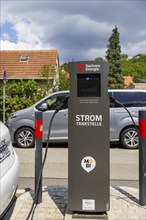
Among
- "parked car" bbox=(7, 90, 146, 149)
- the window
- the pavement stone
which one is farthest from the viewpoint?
the window

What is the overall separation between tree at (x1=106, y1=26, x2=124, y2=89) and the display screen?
53.1 m

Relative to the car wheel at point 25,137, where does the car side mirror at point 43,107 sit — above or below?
above

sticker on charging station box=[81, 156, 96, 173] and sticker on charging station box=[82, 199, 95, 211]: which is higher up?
sticker on charging station box=[81, 156, 96, 173]

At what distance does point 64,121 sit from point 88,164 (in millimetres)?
5851

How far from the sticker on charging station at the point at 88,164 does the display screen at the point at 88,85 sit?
77 centimetres

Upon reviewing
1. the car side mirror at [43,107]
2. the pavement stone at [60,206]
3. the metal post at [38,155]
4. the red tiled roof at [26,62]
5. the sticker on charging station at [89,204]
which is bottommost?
the pavement stone at [60,206]

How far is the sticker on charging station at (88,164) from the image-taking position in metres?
3.85

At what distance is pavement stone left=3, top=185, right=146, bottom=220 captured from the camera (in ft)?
13.0

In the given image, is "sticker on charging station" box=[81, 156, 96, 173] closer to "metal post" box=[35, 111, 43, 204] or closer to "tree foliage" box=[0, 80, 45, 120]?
"metal post" box=[35, 111, 43, 204]

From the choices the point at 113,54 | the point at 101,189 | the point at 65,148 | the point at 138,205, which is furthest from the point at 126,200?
the point at 113,54

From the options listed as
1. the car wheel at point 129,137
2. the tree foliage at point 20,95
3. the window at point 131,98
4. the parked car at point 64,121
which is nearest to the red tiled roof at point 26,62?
the tree foliage at point 20,95

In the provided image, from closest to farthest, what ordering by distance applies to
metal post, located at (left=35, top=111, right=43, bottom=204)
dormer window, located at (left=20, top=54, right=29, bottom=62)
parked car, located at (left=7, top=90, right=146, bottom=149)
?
metal post, located at (left=35, top=111, right=43, bottom=204) → parked car, located at (left=7, top=90, right=146, bottom=149) → dormer window, located at (left=20, top=54, right=29, bottom=62)

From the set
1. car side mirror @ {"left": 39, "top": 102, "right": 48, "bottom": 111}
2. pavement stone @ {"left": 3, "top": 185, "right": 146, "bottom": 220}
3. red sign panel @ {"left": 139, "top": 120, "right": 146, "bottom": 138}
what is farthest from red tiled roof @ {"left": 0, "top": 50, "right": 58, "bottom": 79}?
red sign panel @ {"left": 139, "top": 120, "right": 146, "bottom": 138}

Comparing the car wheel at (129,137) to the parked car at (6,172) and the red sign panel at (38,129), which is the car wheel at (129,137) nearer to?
the red sign panel at (38,129)
